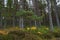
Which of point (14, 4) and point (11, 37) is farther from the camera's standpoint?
point (14, 4)

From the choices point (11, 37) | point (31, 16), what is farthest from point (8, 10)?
point (11, 37)

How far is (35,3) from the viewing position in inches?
1115

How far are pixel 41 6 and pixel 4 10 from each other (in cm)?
962

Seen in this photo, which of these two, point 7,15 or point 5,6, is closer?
point 7,15

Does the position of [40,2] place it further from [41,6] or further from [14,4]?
[14,4]

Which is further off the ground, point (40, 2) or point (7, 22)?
point (40, 2)

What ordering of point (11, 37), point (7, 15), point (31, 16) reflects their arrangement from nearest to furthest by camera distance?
point (11, 37) < point (31, 16) < point (7, 15)

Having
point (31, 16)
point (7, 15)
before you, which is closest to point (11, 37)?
Result: point (31, 16)

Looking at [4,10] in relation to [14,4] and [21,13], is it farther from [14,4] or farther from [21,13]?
[21,13]

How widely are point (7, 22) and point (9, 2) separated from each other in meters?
5.69

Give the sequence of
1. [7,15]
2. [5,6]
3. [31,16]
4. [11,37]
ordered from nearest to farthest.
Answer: [11,37]
[31,16]
[7,15]
[5,6]

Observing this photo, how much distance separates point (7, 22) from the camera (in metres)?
29.6

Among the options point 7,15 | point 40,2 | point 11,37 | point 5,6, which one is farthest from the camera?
point 40,2

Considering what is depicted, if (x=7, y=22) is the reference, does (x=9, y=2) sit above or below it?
above
